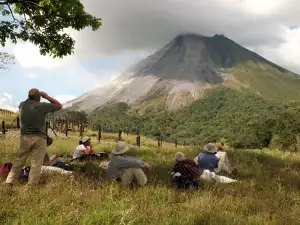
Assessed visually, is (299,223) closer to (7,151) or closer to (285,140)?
(7,151)

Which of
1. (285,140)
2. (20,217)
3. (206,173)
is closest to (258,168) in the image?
(206,173)

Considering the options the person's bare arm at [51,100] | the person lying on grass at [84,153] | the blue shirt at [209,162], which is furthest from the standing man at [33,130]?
the person lying on grass at [84,153]

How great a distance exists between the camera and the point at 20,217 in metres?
4.64

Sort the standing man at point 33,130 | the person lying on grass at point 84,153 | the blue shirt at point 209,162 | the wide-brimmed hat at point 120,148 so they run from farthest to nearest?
the person lying on grass at point 84,153 < the blue shirt at point 209,162 < the wide-brimmed hat at point 120,148 < the standing man at point 33,130

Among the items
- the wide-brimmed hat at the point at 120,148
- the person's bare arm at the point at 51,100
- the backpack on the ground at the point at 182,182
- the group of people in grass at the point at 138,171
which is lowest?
the backpack on the ground at the point at 182,182

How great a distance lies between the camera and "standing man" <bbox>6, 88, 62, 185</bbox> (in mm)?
7152

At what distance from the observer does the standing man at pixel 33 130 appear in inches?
282

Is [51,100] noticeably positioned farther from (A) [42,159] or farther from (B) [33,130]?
A: (A) [42,159]

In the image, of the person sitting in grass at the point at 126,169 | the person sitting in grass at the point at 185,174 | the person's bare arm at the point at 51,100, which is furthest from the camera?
the person sitting in grass at the point at 185,174

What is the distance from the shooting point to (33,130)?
725cm

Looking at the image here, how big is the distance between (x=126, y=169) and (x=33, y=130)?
2261 millimetres

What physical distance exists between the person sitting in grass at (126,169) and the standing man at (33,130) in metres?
1.68

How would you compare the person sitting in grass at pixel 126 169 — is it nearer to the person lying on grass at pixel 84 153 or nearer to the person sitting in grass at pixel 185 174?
the person sitting in grass at pixel 185 174

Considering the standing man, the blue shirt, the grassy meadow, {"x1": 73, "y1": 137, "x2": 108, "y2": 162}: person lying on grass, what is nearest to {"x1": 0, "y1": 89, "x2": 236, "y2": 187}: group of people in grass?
the standing man
